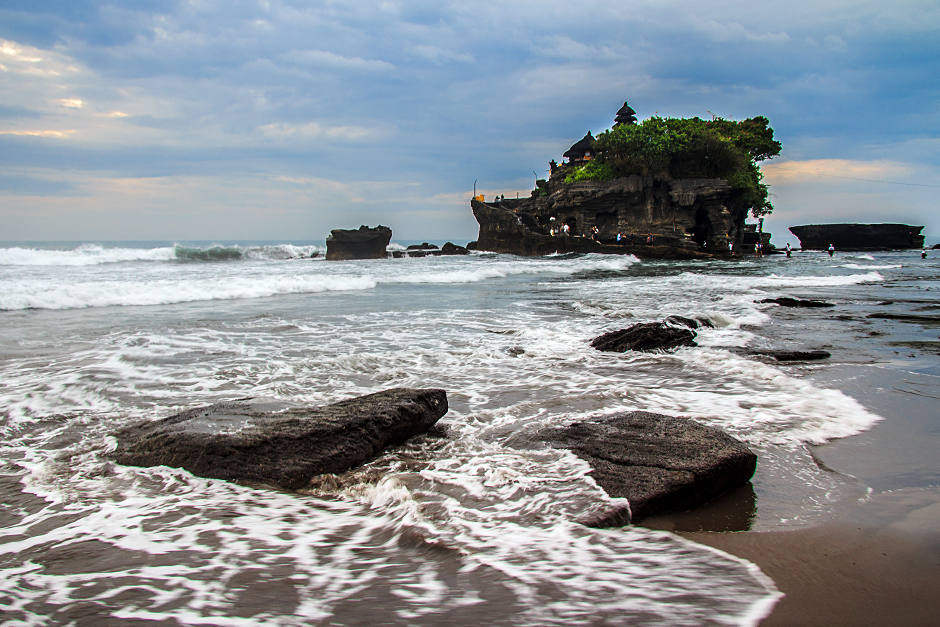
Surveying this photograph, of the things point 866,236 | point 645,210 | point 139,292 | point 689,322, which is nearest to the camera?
point 689,322

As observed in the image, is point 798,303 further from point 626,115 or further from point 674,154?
point 626,115

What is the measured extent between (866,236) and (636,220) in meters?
36.7

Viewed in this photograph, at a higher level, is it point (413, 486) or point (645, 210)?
point (645, 210)

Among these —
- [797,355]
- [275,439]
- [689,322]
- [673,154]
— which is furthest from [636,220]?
[275,439]

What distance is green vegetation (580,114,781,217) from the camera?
150ft

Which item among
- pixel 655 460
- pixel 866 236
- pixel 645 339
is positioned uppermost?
pixel 866 236

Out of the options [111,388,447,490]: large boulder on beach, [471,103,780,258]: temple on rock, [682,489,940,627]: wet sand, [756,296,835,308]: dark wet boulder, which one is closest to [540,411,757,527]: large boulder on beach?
[682,489,940,627]: wet sand

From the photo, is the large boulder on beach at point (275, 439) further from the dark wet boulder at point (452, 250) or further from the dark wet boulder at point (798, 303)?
the dark wet boulder at point (452, 250)

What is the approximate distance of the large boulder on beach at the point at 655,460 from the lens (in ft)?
9.20

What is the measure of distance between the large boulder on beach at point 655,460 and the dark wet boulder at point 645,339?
347cm

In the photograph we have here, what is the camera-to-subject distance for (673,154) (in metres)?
46.8

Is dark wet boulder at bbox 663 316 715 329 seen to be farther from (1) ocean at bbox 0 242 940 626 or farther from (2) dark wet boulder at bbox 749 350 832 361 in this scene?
(2) dark wet boulder at bbox 749 350 832 361

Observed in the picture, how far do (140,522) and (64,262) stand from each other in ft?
126

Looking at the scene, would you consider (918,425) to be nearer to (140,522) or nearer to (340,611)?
(340,611)
